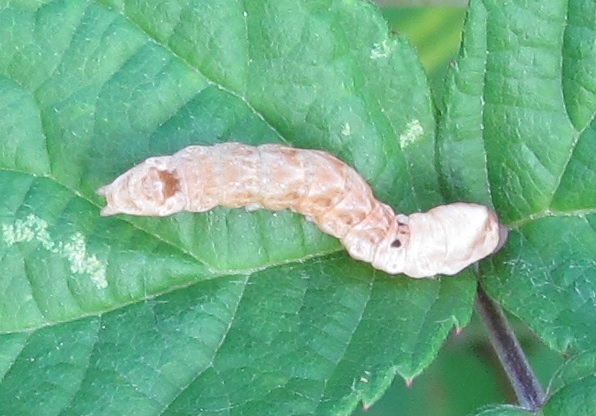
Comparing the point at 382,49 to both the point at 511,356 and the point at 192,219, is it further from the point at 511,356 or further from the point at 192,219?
the point at 511,356

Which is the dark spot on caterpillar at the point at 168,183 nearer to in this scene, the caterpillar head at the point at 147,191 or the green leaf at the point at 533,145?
the caterpillar head at the point at 147,191

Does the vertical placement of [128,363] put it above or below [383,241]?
below

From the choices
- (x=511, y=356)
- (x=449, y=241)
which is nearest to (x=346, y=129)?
(x=449, y=241)

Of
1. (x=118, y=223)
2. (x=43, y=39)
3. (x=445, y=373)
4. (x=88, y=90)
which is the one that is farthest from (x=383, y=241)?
(x=445, y=373)

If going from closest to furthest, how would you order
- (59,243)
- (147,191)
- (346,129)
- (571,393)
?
(571,393) → (147,191) → (59,243) → (346,129)

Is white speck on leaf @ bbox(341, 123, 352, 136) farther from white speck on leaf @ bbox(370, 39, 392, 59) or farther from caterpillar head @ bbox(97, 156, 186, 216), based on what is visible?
caterpillar head @ bbox(97, 156, 186, 216)

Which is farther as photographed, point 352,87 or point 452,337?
point 452,337

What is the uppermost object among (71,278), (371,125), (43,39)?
(43,39)

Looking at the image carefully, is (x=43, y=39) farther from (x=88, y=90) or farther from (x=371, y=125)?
(x=371, y=125)
